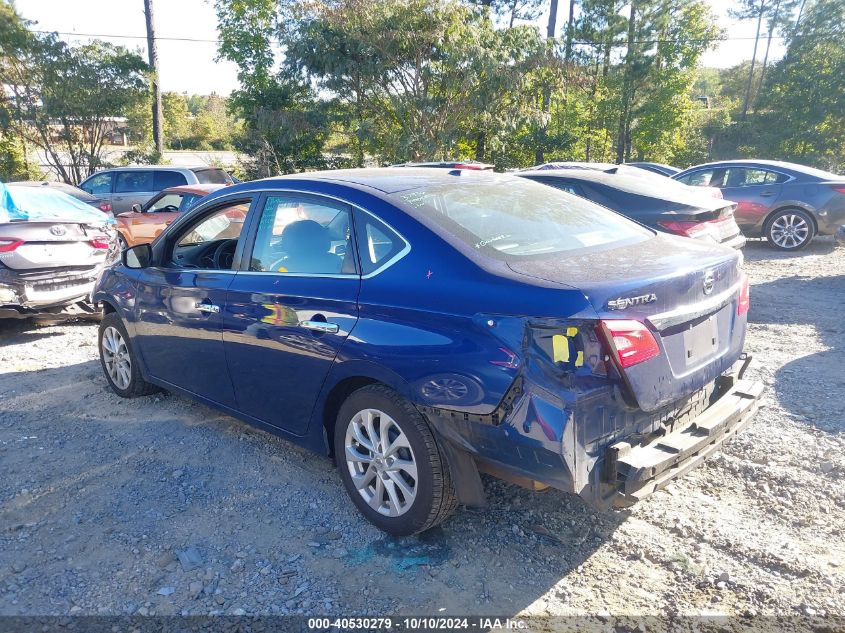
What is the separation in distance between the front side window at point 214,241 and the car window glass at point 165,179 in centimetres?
856

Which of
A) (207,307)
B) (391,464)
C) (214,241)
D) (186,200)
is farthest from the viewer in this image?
(186,200)

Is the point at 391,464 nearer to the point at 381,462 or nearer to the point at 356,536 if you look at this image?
the point at 381,462

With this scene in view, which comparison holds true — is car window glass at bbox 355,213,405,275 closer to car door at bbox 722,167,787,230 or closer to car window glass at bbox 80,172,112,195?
car door at bbox 722,167,787,230

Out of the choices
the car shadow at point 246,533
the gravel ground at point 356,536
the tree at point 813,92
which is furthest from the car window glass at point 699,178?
the tree at point 813,92

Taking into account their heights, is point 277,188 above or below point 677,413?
above

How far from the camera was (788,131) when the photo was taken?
86.3 ft

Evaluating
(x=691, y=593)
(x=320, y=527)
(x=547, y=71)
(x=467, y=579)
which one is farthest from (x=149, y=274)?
(x=547, y=71)

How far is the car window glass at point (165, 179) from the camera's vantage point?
42.4ft

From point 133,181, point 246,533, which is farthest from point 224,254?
point 133,181

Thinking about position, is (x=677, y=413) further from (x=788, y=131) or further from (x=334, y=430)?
(x=788, y=131)

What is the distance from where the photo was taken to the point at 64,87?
21.0 metres

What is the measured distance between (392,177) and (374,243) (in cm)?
66

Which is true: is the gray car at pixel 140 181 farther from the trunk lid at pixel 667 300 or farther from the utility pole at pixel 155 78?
the trunk lid at pixel 667 300

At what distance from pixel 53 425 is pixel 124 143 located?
22.8m
